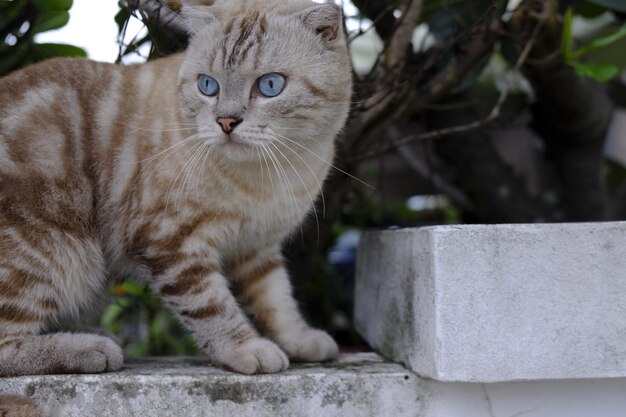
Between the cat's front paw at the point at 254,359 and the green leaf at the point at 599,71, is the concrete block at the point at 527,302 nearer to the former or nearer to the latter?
the cat's front paw at the point at 254,359

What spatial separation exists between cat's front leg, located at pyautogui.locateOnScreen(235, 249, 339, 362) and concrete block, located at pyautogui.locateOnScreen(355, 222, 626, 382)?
54cm

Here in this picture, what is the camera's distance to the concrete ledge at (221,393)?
1.75 m

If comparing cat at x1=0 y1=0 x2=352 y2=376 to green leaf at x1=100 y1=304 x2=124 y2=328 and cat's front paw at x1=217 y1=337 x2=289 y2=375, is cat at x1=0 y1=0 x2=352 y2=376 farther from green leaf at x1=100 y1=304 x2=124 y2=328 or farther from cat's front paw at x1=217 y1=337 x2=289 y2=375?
green leaf at x1=100 y1=304 x2=124 y2=328

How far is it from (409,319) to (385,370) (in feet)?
0.52

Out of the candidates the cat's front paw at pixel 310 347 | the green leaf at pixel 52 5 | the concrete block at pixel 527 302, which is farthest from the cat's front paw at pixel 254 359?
the green leaf at pixel 52 5

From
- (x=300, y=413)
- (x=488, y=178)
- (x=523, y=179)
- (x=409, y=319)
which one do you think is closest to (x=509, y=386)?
(x=409, y=319)

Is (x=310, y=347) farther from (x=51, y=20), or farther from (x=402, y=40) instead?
(x=51, y=20)

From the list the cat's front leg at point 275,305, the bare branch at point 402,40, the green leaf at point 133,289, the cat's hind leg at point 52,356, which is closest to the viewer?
the cat's hind leg at point 52,356

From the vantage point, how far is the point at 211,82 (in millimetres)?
1961

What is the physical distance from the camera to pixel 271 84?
6.25 feet

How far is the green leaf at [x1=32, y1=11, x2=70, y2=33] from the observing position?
7.70 ft

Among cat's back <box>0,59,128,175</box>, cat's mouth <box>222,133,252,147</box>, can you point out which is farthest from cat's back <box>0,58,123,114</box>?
Result: cat's mouth <box>222,133,252,147</box>

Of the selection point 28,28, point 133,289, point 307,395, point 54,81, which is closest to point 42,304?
point 54,81

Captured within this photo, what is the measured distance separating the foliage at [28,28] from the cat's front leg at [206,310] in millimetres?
A: 1026
